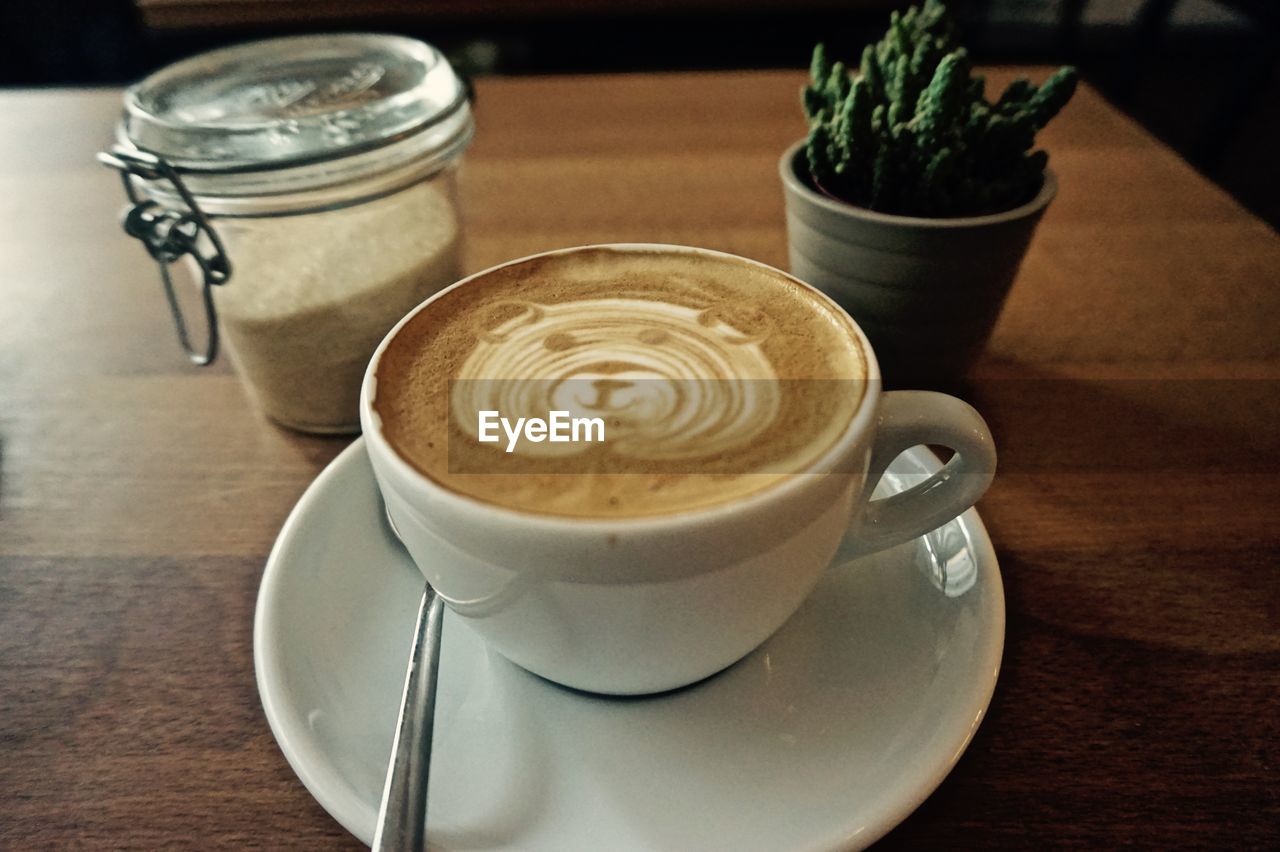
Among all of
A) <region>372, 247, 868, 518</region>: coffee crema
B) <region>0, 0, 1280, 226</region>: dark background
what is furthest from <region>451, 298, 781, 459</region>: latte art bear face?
<region>0, 0, 1280, 226</region>: dark background

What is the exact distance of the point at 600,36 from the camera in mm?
2357

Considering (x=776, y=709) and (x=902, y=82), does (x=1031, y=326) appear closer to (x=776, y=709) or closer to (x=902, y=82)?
(x=902, y=82)

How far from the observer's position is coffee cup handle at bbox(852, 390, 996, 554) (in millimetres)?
433

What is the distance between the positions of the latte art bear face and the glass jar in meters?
0.21

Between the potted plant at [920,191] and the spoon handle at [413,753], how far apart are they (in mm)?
380

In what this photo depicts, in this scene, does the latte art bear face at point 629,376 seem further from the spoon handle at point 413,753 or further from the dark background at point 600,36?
the dark background at point 600,36

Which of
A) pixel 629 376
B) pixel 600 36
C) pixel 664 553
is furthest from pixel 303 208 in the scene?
pixel 600 36

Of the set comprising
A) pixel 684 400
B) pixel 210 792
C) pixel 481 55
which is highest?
pixel 684 400

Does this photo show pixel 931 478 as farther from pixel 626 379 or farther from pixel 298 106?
pixel 298 106

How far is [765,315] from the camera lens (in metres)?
0.49

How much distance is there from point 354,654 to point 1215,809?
0.43 metres

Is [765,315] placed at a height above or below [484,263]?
above

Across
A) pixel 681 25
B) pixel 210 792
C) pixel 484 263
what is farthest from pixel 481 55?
pixel 210 792

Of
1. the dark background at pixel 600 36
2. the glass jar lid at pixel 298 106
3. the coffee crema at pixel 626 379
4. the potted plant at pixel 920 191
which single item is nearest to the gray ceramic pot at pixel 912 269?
the potted plant at pixel 920 191
